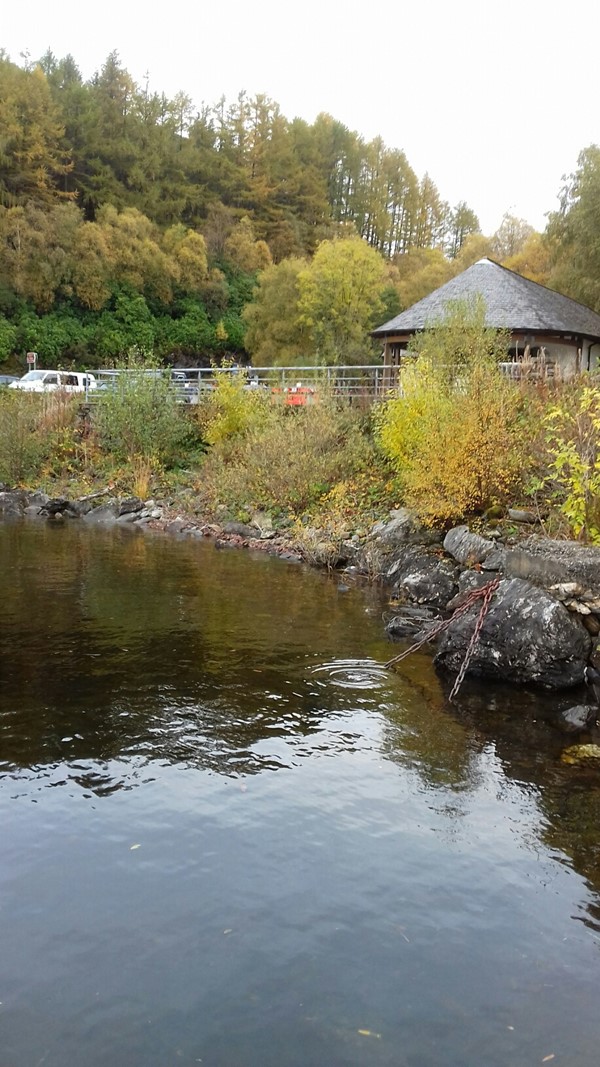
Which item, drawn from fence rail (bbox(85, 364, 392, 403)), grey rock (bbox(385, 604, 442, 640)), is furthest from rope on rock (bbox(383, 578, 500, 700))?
fence rail (bbox(85, 364, 392, 403))

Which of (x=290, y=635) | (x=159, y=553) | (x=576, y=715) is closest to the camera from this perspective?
(x=576, y=715)

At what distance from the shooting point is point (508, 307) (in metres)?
31.6

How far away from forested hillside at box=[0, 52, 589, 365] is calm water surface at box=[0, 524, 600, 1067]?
35.0 metres

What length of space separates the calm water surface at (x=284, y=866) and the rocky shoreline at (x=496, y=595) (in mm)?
567

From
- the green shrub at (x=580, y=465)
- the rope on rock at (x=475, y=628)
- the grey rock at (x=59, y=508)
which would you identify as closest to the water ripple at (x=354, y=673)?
the rope on rock at (x=475, y=628)

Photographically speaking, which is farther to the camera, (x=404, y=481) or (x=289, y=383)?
(x=289, y=383)

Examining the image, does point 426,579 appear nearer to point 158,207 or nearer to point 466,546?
point 466,546

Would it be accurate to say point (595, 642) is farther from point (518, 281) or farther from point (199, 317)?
point (199, 317)

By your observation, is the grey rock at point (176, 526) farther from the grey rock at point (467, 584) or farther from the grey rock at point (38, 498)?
the grey rock at point (467, 584)

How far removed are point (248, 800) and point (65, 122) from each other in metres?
67.3

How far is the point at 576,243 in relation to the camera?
4147cm

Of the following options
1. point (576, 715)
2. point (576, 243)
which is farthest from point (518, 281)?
point (576, 715)

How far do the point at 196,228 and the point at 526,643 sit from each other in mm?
65305

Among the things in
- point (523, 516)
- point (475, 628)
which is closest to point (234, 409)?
point (523, 516)
